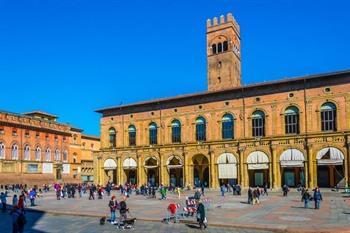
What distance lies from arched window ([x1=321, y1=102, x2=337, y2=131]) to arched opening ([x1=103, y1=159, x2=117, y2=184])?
1222 inches

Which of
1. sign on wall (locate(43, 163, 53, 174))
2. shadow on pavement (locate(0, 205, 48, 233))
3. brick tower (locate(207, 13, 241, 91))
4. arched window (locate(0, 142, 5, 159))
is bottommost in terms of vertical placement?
shadow on pavement (locate(0, 205, 48, 233))

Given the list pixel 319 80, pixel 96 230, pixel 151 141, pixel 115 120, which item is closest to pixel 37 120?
pixel 115 120

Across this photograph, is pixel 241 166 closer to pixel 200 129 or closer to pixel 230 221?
pixel 200 129

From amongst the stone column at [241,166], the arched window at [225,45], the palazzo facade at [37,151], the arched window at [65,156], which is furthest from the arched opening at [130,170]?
the arched window at [225,45]

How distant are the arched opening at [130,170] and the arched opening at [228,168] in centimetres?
1405

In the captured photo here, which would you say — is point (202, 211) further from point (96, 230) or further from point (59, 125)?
point (59, 125)

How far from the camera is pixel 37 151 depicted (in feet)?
216

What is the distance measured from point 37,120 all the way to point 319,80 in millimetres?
46334

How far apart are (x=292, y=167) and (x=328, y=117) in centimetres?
730

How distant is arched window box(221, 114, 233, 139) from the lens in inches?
1932

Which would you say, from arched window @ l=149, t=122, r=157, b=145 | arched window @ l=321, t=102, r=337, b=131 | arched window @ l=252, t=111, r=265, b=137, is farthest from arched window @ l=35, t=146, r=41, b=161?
arched window @ l=321, t=102, r=337, b=131

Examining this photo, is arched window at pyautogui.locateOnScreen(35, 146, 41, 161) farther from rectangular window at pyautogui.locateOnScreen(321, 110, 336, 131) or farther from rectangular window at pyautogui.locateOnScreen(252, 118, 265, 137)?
A: rectangular window at pyautogui.locateOnScreen(321, 110, 336, 131)

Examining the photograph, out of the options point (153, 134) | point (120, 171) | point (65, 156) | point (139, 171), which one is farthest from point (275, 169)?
point (65, 156)

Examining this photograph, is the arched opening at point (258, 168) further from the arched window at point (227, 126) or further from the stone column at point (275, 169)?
the arched window at point (227, 126)
